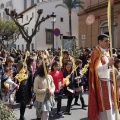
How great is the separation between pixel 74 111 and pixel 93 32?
22.7 metres

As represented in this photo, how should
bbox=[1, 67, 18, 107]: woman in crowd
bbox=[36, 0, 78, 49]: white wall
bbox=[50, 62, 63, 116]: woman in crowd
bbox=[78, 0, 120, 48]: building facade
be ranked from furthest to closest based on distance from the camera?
1. bbox=[36, 0, 78, 49]: white wall
2. bbox=[78, 0, 120, 48]: building facade
3. bbox=[50, 62, 63, 116]: woman in crowd
4. bbox=[1, 67, 18, 107]: woman in crowd

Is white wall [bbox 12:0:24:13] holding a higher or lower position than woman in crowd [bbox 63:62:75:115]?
higher

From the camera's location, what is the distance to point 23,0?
212 ft

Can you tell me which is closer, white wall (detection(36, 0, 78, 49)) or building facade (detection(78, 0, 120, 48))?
building facade (detection(78, 0, 120, 48))

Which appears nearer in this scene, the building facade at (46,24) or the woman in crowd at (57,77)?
the woman in crowd at (57,77)

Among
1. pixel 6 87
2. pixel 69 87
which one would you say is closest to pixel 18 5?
pixel 69 87

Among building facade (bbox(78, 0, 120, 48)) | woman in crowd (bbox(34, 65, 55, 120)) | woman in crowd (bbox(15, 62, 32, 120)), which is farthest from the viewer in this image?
building facade (bbox(78, 0, 120, 48))

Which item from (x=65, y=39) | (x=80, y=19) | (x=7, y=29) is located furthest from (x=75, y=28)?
(x=65, y=39)

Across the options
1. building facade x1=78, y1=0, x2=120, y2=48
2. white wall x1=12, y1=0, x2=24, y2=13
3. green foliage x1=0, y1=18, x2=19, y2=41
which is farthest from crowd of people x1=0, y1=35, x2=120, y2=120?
white wall x1=12, y1=0, x2=24, y2=13

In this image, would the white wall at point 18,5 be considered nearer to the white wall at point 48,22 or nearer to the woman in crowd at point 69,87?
the white wall at point 48,22

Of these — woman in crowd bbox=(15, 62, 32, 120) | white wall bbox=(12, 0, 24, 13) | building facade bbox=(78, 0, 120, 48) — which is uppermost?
white wall bbox=(12, 0, 24, 13)

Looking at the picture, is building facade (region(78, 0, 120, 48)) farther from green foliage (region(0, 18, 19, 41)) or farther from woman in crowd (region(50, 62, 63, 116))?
woman in crowd (region(50, 62, 63, 116))

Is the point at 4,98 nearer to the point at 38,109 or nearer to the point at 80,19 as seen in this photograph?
the point at 38,109

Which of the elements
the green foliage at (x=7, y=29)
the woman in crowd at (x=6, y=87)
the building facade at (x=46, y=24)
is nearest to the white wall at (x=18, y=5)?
the building facade at (x=46, y=24)
